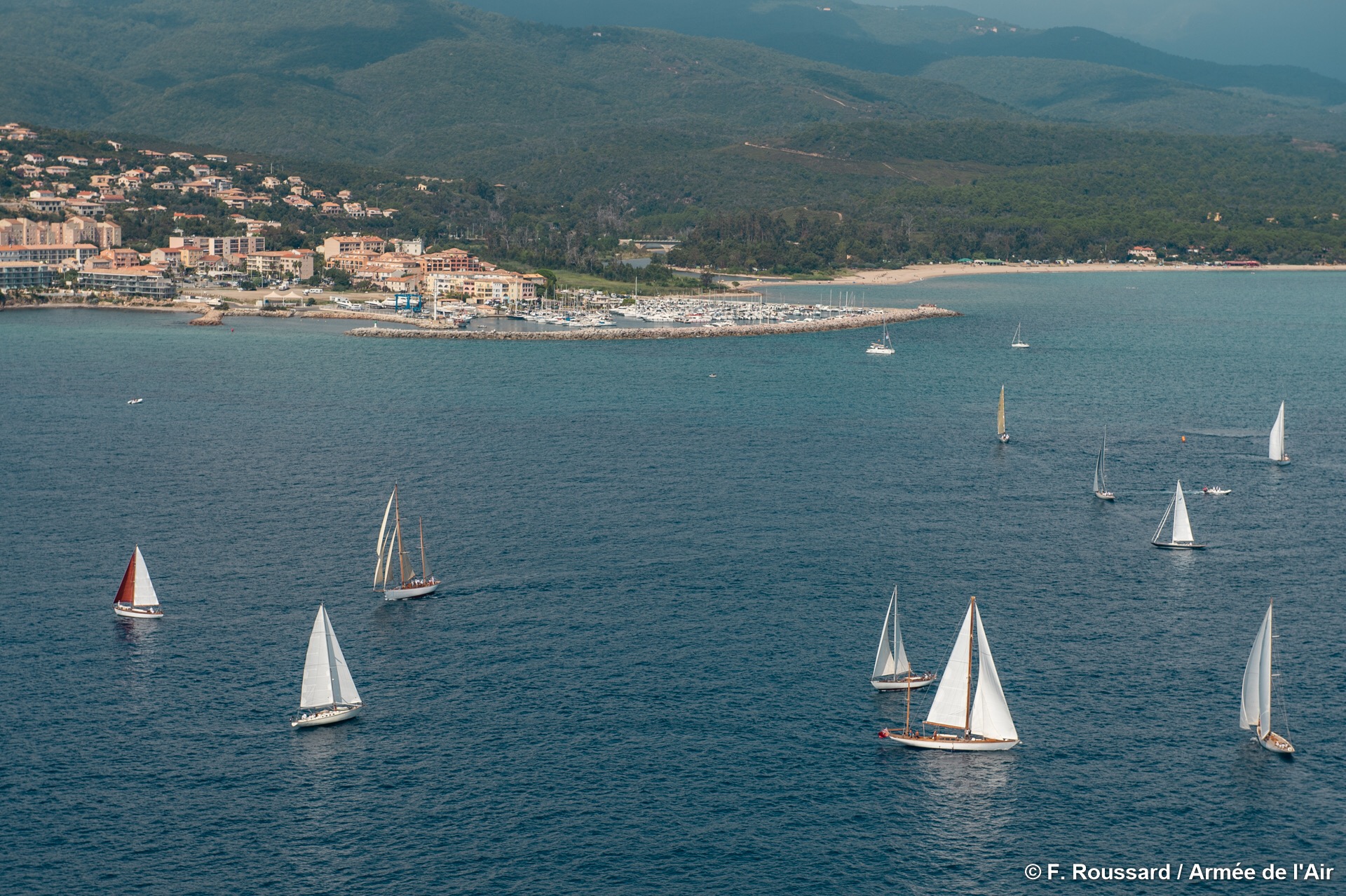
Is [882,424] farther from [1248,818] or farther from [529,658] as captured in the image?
[1248,818]

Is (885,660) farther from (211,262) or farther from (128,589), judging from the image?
(211,262)

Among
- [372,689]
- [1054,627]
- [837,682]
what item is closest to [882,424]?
[1054,627]

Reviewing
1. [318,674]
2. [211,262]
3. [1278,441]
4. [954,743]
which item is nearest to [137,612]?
[318,674]

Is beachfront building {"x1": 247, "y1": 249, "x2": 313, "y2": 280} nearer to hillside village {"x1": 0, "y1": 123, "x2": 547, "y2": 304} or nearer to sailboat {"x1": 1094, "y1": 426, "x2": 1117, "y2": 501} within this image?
hillside village {"x1": 0, "y1": 123, "x2": 547, "y2": 304}

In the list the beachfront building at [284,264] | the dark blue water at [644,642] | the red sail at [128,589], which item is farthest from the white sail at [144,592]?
the beachfront building at [284,264]

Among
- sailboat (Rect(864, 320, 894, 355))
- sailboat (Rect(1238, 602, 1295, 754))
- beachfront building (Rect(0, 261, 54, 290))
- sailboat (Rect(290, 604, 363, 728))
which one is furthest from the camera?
beachfront building (Rect(0, 261, 54, 290))

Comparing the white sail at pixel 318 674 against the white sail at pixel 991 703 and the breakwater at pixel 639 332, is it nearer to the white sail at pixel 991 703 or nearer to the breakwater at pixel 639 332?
the white sail at pixel 991 703

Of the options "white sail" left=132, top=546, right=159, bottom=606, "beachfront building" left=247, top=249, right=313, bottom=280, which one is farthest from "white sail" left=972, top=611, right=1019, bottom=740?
"beachfront building" left=247, top=249, right=313, bottom=280
